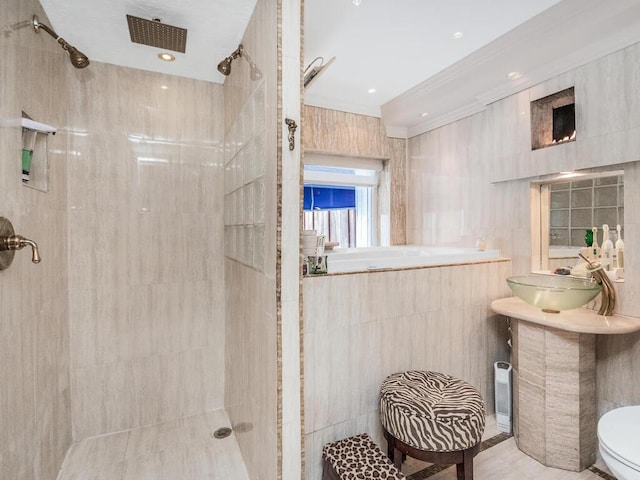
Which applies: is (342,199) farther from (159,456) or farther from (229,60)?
(159,456)

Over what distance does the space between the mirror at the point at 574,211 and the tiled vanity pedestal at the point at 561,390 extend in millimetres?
502

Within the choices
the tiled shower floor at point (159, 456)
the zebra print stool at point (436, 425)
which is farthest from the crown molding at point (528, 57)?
the tiled shower floor at point (159, 456)

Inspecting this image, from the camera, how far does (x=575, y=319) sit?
6.02 feet

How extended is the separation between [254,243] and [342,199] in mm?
2039

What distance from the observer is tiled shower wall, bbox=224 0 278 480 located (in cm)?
140

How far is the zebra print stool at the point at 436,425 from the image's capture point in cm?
144

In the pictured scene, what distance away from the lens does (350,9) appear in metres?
1.77

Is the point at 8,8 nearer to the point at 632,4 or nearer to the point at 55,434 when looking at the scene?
the point at 55,434

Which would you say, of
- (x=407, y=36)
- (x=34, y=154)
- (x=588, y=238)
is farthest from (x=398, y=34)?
(x=34, y=154)

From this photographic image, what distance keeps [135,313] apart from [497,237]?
281 cm

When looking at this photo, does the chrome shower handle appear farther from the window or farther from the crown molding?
the crown molding

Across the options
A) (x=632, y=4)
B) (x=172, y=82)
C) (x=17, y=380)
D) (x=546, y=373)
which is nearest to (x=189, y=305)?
(x=17, y=380)

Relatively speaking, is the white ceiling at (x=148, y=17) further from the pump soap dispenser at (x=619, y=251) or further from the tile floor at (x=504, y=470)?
the tile floor at (x=504, y=470)

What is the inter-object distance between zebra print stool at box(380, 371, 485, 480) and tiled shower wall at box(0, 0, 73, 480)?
1532 millimetres
